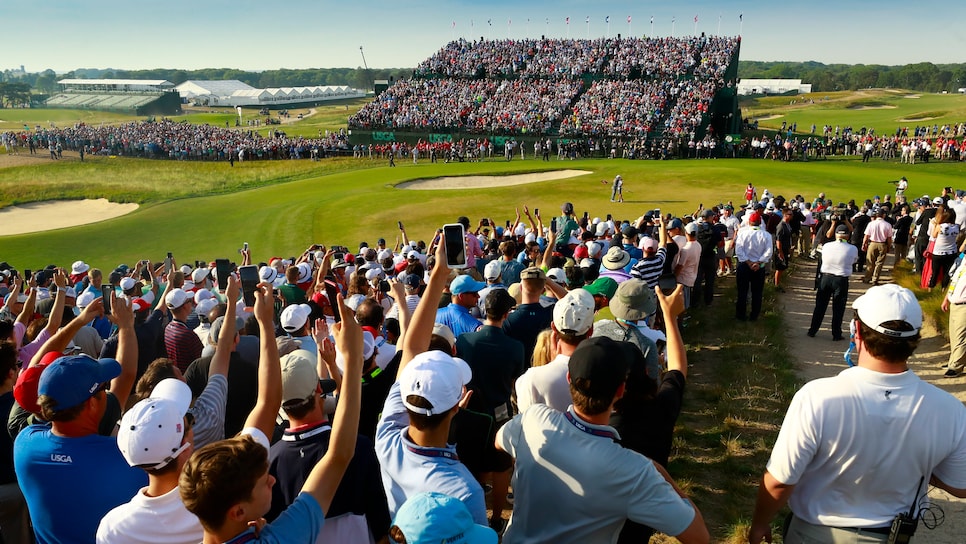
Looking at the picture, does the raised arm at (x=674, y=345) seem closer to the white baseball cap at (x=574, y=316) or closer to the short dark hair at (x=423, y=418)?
the white baseball cap at (x=574, y=316)

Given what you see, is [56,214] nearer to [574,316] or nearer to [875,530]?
[574,316]

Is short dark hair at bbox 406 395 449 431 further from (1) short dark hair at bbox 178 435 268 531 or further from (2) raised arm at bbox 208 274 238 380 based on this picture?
(2) raised arm at bbox 208 274 238 380

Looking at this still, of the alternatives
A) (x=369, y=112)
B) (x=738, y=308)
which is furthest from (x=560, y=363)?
(x=369, y=112)

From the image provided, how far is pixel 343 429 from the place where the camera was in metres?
2.86

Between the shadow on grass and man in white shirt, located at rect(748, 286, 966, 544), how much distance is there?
1.92 metres

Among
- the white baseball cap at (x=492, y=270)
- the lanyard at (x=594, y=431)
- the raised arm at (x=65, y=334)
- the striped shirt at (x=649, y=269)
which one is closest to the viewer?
the lanyard at (x=594, y=431)

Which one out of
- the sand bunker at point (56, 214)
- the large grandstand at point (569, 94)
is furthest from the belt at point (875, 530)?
the large grandstand at point (569, 94)

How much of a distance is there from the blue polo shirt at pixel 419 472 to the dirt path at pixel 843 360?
414 cm

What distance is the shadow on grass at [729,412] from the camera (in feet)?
18.7


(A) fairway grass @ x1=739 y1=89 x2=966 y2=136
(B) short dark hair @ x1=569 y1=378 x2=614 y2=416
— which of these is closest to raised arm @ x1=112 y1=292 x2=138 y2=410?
(B) short dark hair @ x1=569 y1=378 x2=614 y2=416

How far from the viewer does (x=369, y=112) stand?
51.8 metres

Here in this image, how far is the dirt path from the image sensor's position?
16.8ft

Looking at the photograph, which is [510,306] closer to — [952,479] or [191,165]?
[952,479]

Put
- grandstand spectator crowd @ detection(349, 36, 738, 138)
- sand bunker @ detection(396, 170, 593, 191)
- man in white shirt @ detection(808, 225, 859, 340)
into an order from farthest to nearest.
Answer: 1. grandstand spectator crowd @ detection(349, 36, 738, 138)
2. sand bunker @ detection(396, 170, 593, 191)
3. man in white shirt @ detection(808, 225, 859, 340)
